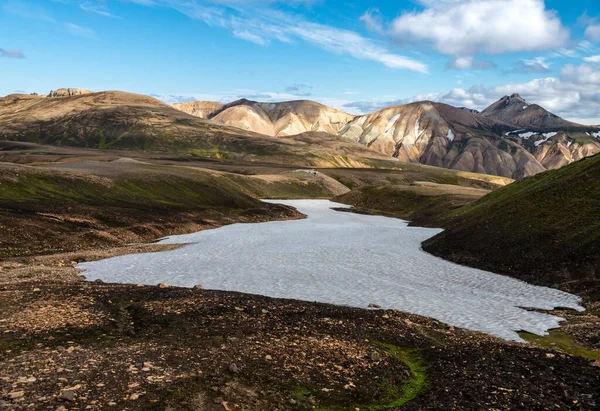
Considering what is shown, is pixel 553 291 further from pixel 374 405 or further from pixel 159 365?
pixel 159 365

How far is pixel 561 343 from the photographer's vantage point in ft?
81.1

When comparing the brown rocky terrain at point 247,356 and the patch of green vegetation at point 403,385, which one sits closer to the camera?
the brown rocky terrain at point 247,356

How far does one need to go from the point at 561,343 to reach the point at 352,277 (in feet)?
69.6

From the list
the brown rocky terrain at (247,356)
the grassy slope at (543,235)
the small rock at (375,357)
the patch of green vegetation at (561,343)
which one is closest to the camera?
the brown rocky terrain at (247,356)

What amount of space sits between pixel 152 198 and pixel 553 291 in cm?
7488

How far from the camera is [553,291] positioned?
38.6m

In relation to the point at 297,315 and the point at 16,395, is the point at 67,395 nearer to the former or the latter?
the point at 16,395

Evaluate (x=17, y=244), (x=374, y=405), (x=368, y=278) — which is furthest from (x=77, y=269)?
(x=374, y=405)

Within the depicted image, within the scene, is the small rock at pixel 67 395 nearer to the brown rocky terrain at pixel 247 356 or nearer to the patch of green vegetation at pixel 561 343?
the brown rocky terrain at pixel 247 356

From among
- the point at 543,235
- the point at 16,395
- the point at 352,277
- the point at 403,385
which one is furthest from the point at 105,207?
the point at 403,385

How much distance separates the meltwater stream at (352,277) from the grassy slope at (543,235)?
8.29 ft

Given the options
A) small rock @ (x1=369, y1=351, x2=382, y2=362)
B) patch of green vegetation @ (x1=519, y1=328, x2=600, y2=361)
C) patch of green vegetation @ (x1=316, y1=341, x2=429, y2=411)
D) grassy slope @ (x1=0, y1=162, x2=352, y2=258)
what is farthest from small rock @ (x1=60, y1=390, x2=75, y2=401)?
grassy slope @ (x1=0, y1=162, x2=352, y2=258)

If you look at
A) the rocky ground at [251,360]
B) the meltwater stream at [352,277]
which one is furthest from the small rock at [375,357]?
the meltwater stream at [352,277]

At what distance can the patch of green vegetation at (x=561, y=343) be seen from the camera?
22.9m
